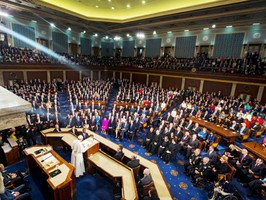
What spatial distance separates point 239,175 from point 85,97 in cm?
1095

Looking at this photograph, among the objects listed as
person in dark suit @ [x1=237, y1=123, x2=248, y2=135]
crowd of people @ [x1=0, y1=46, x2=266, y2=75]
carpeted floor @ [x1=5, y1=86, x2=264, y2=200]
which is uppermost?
crowd of people @ [x1=0, y1=46, x2=266, y2=75]

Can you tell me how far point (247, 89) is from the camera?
43.4 ft

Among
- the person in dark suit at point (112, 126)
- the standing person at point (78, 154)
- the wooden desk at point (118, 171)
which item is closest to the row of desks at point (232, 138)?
the person in dark suit at point (112, 126)

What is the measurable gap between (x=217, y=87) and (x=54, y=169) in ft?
49.3

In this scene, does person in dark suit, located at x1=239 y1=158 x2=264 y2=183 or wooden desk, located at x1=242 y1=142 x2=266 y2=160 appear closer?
person in dark suit, located at x1=239 y1=158 x2=264 y2=183

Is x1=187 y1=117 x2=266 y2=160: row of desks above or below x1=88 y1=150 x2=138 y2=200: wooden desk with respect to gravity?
above

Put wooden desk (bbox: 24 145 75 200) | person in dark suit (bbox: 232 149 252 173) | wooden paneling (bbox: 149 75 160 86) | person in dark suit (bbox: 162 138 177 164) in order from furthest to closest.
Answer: wooden paneling (bbox: 149 75 160 86) < person in dark suit (bbox: 162 138 177 164) < person in dark suit (bbox: 232 149 252 173) < wooden desk (bbox: 24 145 75 200)

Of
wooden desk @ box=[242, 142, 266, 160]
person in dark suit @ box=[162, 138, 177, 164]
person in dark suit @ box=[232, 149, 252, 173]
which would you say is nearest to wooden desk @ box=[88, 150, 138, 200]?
person in dark suit @ box=[162, 138, 177, 164]

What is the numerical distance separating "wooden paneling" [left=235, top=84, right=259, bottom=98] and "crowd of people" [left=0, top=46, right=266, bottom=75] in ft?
3.76

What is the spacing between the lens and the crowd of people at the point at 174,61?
13.3m

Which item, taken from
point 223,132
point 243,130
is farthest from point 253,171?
point 243,130

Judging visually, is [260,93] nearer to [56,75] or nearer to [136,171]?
[136,171]

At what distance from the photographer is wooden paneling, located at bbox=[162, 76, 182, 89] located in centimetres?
1714

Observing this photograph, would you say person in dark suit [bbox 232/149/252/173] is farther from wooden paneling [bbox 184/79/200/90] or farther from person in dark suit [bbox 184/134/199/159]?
wooden paneling [bbox 184/79/200/90]
